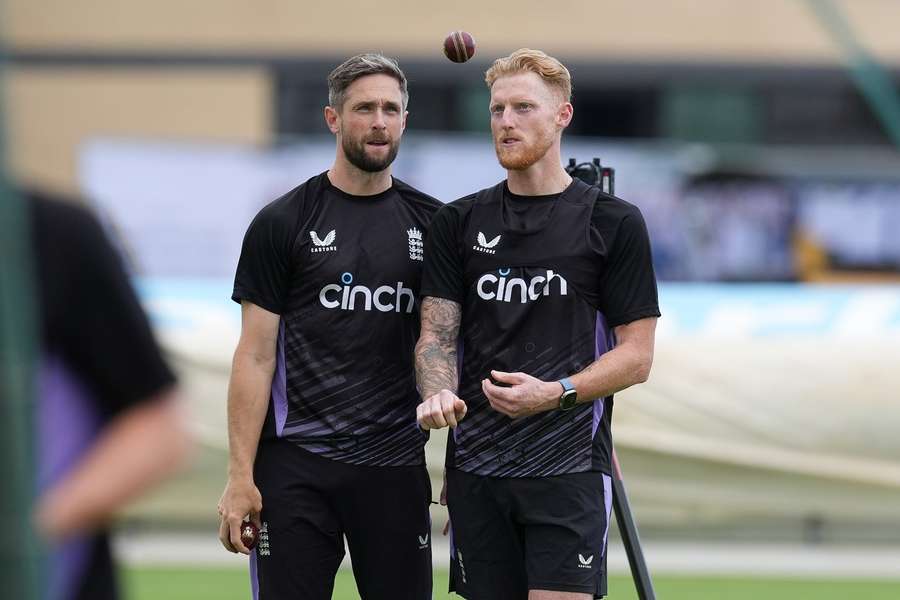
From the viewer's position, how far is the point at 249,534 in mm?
4730

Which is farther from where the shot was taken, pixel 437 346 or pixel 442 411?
pixel 437 346

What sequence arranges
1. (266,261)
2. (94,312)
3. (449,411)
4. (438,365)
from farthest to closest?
(266,261), (438,365), (449,411), (94,312)

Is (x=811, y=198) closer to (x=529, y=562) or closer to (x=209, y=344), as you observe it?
(x=209, y=344)

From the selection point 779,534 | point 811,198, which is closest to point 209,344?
point 779,534

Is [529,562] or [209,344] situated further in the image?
[209,344]

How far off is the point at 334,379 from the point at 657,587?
3.80 meters

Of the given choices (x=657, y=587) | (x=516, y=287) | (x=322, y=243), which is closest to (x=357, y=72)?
(x=322, y=243)

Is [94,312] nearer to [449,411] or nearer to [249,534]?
[449,411]

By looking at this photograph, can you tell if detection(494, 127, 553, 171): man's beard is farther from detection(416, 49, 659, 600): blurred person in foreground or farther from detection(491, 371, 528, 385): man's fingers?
detection(491, 371, 528, 385): man's fingers

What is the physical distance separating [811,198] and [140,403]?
1771 centimetres

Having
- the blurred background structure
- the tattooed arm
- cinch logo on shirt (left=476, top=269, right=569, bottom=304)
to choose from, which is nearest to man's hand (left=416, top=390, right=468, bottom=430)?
the tattooed arm

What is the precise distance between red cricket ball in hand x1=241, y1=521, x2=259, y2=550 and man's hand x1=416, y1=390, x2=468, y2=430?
75 cm

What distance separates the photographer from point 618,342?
4602 millimetres

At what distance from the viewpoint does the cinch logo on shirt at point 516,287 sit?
4570 millimetres
